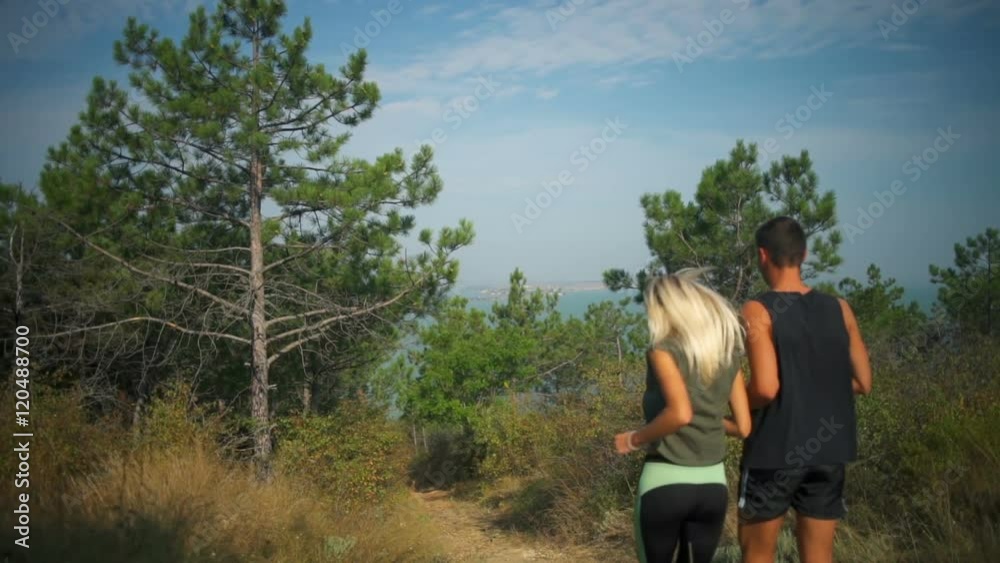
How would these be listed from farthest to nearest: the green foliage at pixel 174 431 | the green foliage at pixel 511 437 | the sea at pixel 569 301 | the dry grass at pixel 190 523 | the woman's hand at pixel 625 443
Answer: the sea at pixel 569 301
the green foliage at pixel 511 437
the green foliage at pixel 174 431
the dry grass at pixel 190 523
the woman's hand at pixel 625 443

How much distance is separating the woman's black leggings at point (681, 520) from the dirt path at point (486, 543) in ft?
15.0

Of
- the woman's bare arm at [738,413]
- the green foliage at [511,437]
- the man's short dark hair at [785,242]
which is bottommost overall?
the green foliage at [511,437]

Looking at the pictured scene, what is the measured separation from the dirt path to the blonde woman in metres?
4.59

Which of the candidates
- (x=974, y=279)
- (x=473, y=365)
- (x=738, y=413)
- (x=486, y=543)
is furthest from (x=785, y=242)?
(x=974, y=279)

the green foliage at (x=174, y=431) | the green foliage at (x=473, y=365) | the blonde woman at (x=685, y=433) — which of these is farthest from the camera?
the green foliage at (x=473, y=365)

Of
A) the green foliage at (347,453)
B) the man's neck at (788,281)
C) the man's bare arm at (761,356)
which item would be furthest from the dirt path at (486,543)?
the man's neck at (788,281)

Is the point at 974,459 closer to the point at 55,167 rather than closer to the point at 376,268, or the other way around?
the point at 376,268

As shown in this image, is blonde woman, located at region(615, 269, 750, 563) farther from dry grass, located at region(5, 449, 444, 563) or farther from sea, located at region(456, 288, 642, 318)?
sea, located at region(456, 288, 642, 318)

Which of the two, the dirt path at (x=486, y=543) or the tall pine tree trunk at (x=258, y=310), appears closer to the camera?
the dirt path at (x=486, y=543)

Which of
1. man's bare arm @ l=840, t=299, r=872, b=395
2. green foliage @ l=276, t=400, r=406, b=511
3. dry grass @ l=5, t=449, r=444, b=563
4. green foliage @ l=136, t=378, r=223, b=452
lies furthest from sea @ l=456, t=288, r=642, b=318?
man's bare arm @ l=840, t=299, r=872, b=395

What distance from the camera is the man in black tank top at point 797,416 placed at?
2518 mm

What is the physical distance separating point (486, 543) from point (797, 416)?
8063 millimetres

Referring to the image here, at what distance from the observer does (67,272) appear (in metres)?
12.1

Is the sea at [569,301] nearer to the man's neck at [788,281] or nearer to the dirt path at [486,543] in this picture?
the dirt path at [486,543]
